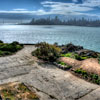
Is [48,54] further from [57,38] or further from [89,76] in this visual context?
[57,38]

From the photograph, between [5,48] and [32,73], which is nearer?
[32,73]

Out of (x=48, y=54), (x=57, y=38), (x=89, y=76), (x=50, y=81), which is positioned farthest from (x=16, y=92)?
(x=57, y=38)

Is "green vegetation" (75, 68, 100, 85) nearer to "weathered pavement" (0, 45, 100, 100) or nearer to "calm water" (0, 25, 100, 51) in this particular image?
"weathered pavement" (0, 45, 100, 100)

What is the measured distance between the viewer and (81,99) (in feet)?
17.8

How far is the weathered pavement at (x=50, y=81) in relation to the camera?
5.68 metres

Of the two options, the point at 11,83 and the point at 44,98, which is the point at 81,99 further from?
the point at 11,83

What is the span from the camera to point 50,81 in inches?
273

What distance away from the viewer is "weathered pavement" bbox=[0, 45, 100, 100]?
568 cm

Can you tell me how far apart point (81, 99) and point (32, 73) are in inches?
133

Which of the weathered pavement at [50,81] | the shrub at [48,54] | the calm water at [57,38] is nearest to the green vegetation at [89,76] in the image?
the weathered pavement at [50,81]

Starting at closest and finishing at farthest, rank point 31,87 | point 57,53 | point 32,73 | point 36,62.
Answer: point 31,87, point 32,73, point 36,62, point 57,53

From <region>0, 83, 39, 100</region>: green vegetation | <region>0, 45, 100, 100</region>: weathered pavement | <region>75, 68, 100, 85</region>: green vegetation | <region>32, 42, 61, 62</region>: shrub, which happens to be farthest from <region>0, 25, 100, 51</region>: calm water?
<region>0, 83, 39, 100</region>: green vegetation

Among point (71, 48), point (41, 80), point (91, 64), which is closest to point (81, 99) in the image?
point (41, 80)

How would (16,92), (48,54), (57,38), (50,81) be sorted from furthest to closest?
1. (57,38)
2. (48,54)
3. (50,81)
4. (16,92)
